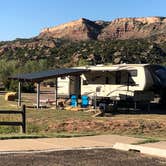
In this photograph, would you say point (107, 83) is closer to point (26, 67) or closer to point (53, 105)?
point (53, 105)

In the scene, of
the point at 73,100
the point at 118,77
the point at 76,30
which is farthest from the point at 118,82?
the point at 76,30

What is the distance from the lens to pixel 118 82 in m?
31.2

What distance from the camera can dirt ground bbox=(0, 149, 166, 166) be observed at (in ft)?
→ 33.3

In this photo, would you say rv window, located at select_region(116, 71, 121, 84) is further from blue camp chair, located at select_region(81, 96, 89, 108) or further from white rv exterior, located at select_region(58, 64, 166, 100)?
blue camp chair, located at select_region(81, 96, 89, 108)

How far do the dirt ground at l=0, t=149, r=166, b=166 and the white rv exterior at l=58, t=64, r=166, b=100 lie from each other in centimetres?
1805

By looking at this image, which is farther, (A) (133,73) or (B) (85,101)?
(B) (85,101)

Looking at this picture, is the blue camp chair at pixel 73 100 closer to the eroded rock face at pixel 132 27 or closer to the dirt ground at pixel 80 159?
the dirt ground at pixel 80 159

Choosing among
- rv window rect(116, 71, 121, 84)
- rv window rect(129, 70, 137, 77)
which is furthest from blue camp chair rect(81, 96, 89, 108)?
rv window rect(129, 70, 137, 77)

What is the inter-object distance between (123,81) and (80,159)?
2045 centimetres

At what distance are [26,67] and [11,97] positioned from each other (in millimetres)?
29469

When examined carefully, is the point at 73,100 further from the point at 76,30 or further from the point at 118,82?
the point at 76,30

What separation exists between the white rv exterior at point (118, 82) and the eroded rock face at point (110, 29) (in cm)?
11695

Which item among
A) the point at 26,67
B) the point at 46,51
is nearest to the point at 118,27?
the point at 46,51

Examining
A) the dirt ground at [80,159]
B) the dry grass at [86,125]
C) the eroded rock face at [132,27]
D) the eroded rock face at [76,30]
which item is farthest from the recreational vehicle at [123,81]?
the eroded rock face at [76,30]
